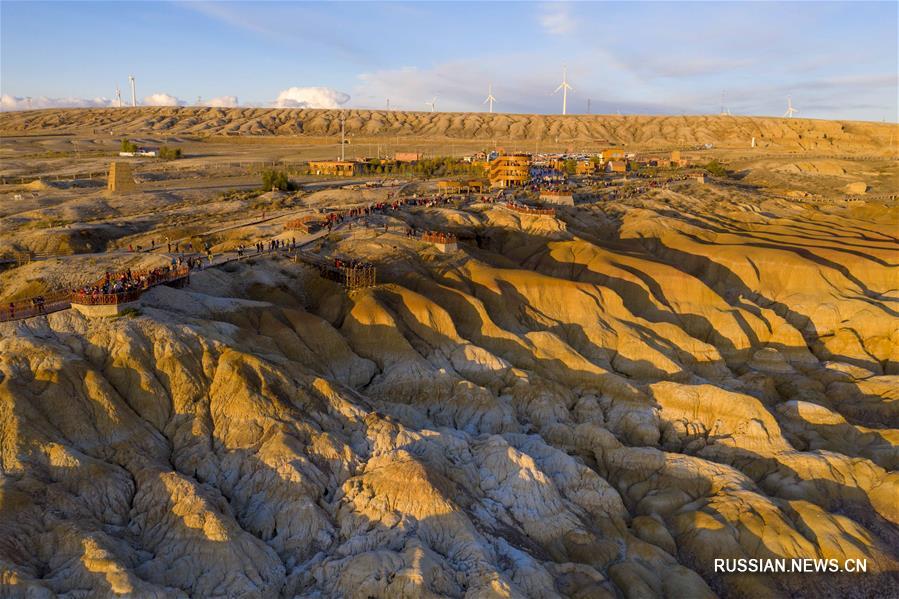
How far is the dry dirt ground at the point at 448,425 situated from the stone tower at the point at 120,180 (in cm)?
2483

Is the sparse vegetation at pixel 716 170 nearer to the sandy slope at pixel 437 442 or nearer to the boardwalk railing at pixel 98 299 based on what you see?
the sandy slope at pixel 437 442

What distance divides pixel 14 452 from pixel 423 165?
360ft

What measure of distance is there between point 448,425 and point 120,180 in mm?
68408

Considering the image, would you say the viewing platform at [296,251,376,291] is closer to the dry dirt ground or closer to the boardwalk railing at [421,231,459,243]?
the dry dirt ground

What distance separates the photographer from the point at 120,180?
281 ft

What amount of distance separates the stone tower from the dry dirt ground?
24834mm

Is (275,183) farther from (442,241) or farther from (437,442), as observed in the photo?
(437,442)

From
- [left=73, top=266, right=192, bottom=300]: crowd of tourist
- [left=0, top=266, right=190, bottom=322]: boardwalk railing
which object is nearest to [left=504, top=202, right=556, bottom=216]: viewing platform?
[left=73, top=266, right=192, bottom=300]: crowd of tourist

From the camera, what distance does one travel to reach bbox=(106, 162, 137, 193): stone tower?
84625mm

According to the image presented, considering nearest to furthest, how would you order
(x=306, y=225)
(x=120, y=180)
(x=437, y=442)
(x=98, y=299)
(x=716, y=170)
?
(x=437, y=442) < (x=98, y=299) < (x=306, y=225) < (x=120, y=180) < (x=716, y=170)

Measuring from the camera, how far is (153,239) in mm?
56312

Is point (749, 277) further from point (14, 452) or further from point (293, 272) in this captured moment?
point (14, 452)

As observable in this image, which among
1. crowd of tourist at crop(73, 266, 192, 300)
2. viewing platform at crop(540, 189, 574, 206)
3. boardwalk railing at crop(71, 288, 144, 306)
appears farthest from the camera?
viewing platform at crop(540, 189, 574, 206)

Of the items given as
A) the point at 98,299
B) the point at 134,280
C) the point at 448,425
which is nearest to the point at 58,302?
the point at 98,299
